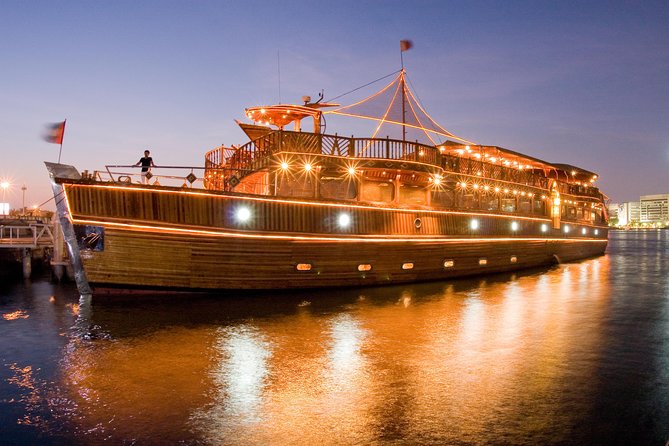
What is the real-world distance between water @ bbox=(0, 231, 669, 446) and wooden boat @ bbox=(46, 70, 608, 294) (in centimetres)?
147

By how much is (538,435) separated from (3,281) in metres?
28.3

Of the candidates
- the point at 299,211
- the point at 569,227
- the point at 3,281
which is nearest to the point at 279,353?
the point at 299,211

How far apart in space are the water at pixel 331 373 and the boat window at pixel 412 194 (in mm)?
7433

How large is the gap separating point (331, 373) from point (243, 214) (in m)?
8.98

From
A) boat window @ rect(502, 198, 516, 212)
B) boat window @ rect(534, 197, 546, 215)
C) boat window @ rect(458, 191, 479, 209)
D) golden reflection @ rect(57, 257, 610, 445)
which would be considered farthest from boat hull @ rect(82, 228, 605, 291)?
boat window @ rect(534, 197, 546, 215)

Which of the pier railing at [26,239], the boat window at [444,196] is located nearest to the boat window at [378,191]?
the boat window at [444,196]

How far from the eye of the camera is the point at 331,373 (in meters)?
8.66

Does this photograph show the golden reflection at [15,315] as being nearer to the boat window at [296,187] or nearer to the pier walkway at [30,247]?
the pier walkway at [30,247]

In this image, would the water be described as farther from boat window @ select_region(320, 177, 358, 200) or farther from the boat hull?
boat window @ select_region(320, 177, 358, 200)

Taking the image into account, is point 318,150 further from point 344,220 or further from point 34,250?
point 34,250

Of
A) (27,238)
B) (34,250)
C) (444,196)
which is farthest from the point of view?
(27,238)

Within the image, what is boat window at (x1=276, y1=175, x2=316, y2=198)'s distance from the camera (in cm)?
1966

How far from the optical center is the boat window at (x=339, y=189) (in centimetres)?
2100

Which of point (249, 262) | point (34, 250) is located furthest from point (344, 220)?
point (34, 250)
